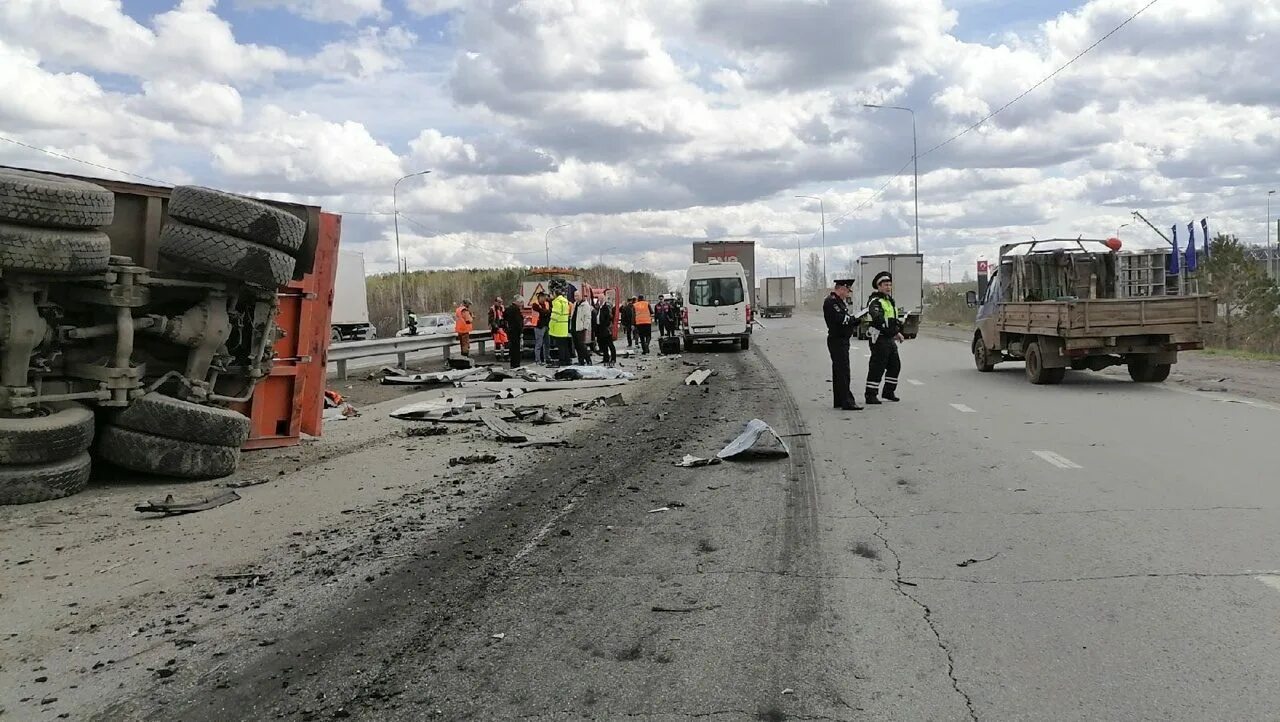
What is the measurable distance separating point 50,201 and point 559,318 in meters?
15.8

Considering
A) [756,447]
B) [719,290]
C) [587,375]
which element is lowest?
[756,447]

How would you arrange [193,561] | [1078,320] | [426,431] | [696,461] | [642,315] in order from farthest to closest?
[642,315] → [1078,320] → [426,431] → [696,461] → [193,561]

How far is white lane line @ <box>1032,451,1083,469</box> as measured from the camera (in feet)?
27.9

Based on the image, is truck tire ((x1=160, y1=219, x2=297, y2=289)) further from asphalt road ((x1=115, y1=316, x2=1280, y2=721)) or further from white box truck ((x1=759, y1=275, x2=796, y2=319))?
white box truck ((x1=759, y1=275, x2=796, y2=319))

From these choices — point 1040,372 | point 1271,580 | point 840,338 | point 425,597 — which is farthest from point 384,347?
point 1271,580

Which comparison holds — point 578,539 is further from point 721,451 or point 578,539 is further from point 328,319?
point 328,319

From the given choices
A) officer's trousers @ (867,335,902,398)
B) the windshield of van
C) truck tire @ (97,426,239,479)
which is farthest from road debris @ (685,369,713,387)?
truck tire @ (97,426,239,479)

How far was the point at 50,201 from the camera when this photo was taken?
6898 mm

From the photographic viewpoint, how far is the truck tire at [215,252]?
787 centimetres

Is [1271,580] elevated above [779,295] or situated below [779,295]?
below

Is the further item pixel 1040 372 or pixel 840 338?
pixel 1040 372

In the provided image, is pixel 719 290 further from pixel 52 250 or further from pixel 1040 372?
pixel 52 250

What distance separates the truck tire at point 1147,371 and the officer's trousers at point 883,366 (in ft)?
15.2

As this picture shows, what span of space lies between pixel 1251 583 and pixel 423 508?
5.05 m
